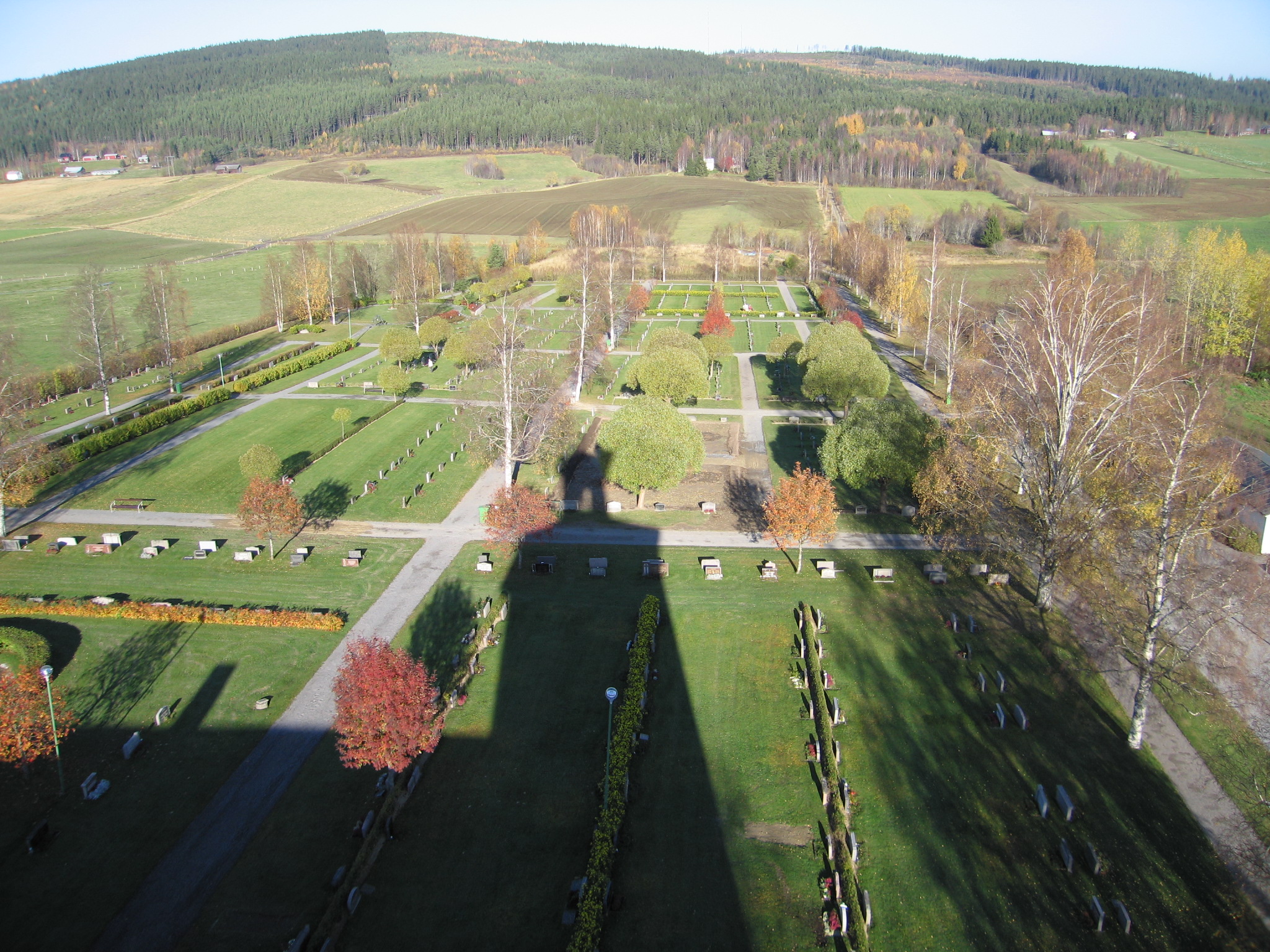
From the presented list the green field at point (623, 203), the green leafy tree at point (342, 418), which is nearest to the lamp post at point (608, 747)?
the green leafy tree at point (342, 418)

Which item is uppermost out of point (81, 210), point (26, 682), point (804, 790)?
point (81, 210)

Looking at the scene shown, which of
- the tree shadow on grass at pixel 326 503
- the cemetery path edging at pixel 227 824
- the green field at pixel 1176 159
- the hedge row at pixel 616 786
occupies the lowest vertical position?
the cemetery path edging at pixel 227 824

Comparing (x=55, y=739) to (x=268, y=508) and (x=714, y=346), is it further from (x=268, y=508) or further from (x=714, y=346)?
(x=714, y=346)

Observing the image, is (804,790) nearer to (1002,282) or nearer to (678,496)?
(678,496)

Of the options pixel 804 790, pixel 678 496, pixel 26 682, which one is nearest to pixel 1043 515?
pixel 804 790

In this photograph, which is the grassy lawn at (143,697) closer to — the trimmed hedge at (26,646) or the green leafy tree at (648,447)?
the trimmed hedge at (26,646)

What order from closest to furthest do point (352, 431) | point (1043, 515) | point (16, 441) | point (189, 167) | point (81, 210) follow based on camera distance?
point (1043, 515), point (16, 441), point (352, 431), point (81, 210), point (189, 167)

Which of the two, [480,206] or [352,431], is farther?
[480,206]
